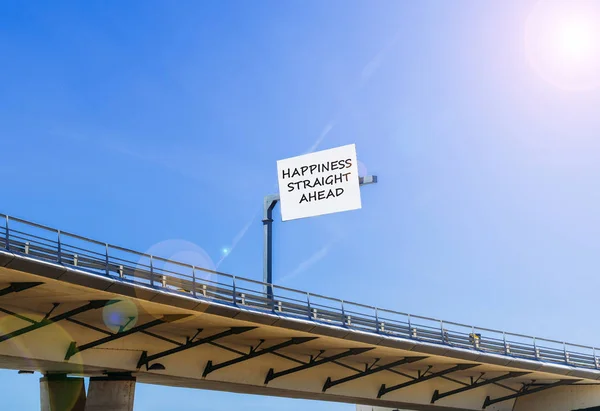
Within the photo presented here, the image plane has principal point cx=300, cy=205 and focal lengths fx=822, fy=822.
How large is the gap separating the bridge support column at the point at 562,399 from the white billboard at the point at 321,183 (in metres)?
29.1

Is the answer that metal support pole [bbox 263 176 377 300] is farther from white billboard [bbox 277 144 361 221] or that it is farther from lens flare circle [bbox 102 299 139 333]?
lens flare circle [bbox 102 299 139 333]

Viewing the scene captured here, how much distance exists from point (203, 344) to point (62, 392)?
628 cm

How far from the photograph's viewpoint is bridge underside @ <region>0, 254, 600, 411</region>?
28.2 metres

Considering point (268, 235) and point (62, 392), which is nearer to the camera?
point (62, 392)

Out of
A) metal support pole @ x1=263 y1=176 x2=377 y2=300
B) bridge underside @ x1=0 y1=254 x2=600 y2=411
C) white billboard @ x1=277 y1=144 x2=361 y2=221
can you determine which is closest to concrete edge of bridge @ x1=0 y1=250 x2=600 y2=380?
bridge underside @ x1=0 y1=254 x2=600 y2=411

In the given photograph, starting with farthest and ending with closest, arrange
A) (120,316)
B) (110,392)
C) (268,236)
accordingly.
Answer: (268,236)
(110,392)
(120,316)

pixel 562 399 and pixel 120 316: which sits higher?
pixel 120 316

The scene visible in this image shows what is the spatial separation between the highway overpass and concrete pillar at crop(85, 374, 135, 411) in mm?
58

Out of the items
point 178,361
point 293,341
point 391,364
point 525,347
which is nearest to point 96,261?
point 178,361

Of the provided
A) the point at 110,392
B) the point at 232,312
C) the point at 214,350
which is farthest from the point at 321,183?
the point at 110,392

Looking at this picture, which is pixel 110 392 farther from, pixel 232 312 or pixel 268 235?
pixel 268 235

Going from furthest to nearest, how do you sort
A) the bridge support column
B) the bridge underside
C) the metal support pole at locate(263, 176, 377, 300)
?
the bridge support column < the metal support pole at locate(263, 176, 377, 300) < the bridge underside

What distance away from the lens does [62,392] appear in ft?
114

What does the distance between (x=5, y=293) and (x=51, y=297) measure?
224 centimetres
